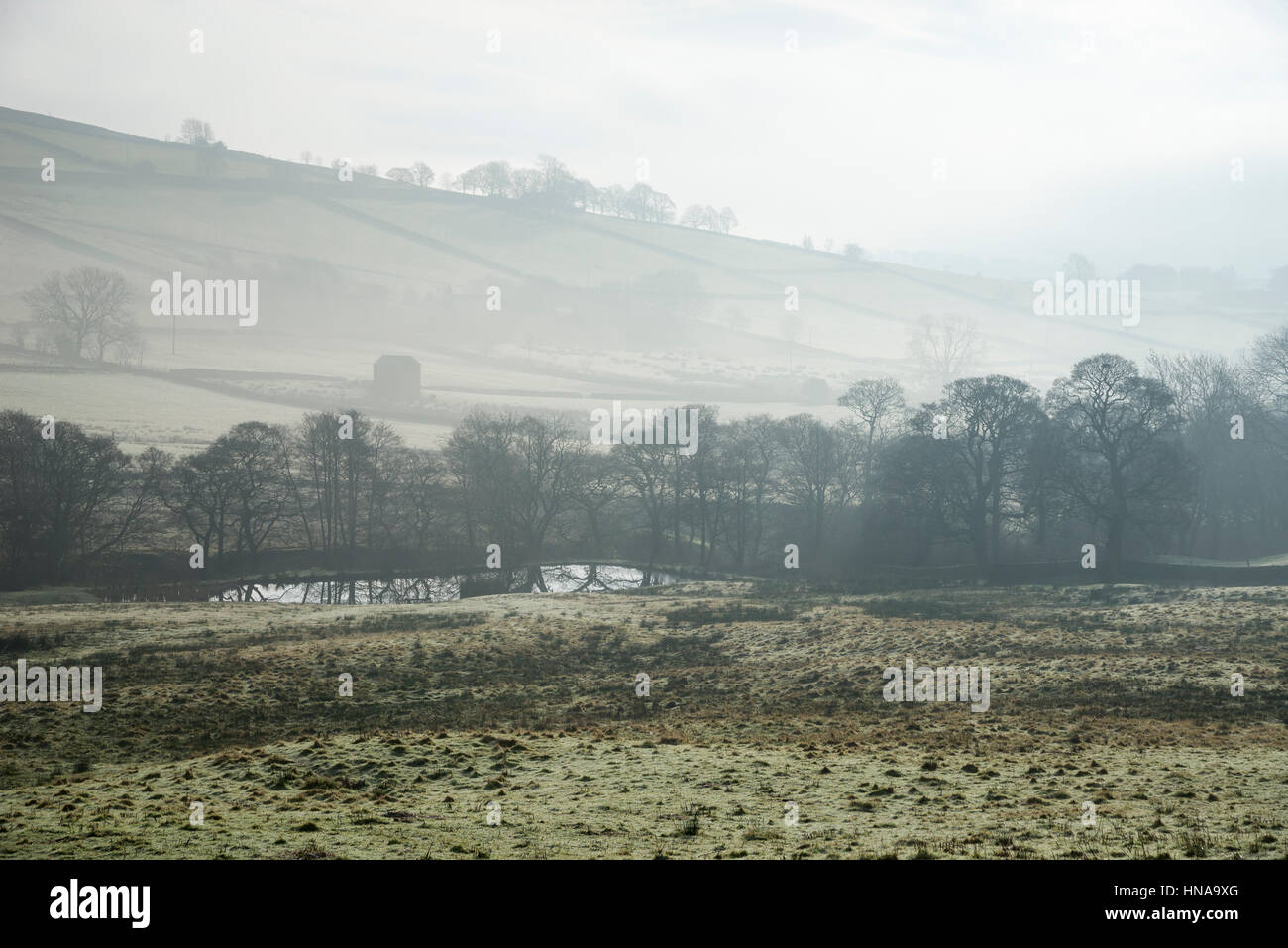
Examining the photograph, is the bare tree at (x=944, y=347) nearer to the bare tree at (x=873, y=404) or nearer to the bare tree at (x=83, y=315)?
the bare tree at (x=873, y=404)

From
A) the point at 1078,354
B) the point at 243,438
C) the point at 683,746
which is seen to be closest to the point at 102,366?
Answer: the point at 243,438

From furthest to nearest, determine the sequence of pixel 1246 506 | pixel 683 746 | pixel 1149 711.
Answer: pixel 1246 506, pixel 1149 711, pixel 683 746

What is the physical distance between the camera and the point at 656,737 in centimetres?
2316

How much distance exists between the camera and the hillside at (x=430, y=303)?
133250mm

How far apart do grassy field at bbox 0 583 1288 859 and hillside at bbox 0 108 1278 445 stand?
3065 inches

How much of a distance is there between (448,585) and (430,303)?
11218 cm

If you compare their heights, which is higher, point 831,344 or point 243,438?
point 831,344

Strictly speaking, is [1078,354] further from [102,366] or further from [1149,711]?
[1149,711]

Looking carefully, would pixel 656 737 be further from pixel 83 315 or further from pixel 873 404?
pixel 83 315

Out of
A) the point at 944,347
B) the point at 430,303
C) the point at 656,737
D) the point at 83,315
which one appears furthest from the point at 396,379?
the point at 656,737

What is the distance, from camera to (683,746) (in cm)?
2200

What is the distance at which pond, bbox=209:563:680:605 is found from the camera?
6062cm

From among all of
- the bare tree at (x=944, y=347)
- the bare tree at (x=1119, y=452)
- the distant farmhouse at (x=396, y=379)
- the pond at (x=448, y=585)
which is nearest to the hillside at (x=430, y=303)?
the distant farmhouse at (x=396, y=379)

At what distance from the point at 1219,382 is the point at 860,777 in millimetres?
71882
